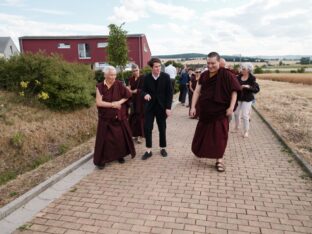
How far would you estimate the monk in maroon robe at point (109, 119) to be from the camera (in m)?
5.43

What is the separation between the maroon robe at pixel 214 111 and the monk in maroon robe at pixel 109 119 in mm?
1505

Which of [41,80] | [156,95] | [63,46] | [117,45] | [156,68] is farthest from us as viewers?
[63,46]

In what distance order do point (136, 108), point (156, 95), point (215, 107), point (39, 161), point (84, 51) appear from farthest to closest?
1. point (84, 51)
2. point (136, 108)
3. point (39, 161)
4. point (156, 95)
5. point (215, 107)

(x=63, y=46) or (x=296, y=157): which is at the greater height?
(x=63, y=46)

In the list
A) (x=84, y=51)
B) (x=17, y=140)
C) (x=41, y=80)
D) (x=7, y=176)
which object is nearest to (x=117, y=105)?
(x=7, y=176)

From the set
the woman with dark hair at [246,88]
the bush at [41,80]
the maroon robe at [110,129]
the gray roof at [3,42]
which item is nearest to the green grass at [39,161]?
the maroon robe at [110,129]

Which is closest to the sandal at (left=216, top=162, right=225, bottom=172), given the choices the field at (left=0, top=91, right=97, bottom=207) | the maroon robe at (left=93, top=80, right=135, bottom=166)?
the maroon robe at (left=93, top=80, right=135, bottom=166)

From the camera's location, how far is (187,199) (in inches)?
166

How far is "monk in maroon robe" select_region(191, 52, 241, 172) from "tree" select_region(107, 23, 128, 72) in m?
16.4

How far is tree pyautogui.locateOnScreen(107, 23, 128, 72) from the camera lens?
819 inches

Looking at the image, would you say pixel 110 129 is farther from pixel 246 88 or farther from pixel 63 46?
pixel 63 46

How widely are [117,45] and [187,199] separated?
1830 cm

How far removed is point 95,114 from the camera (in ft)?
34.2

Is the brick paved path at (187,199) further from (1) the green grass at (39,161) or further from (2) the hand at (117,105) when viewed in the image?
(1) the green grass at (39,161)
